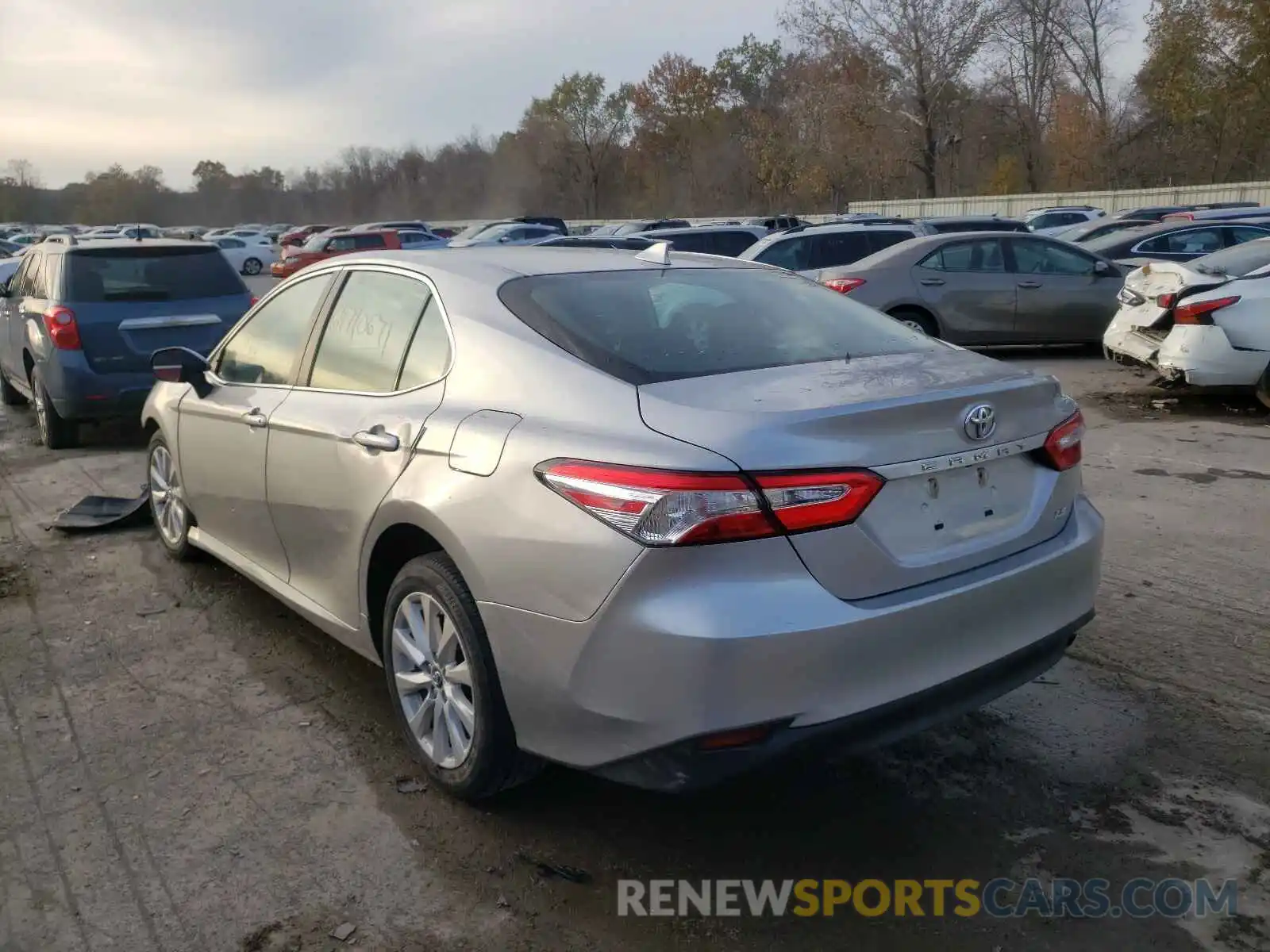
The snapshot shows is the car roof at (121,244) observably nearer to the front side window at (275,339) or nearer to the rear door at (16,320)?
the rear door at (16,320)

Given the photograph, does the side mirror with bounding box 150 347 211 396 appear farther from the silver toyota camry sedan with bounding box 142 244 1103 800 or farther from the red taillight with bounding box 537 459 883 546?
the red taillight with bounding box 537 459 883 546

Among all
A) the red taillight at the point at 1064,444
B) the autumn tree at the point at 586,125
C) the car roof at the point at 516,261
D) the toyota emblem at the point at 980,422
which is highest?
the autumn tree at the point at 586,125

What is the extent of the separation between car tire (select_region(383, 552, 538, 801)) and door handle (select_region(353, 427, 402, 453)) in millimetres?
362

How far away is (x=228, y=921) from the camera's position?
2812mm

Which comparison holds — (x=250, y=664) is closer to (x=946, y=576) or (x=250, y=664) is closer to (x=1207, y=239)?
(x=946, y=576)

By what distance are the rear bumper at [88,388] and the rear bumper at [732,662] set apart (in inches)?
275

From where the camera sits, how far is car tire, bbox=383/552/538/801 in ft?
10.0

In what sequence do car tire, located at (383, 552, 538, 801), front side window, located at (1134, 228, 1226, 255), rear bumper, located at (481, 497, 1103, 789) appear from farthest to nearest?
front side window, located at (1134, 228, 1226, 255) < car tire, located at (383, 552, 538, 801) < rear bumper, located at (481, 497, 1103, 789)

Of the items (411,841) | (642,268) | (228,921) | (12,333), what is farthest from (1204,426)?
(12,333)

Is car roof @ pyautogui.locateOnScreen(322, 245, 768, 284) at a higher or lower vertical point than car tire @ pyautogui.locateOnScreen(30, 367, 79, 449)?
higher

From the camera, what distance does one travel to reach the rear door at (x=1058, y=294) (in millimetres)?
12453

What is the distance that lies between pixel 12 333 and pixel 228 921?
946 cm

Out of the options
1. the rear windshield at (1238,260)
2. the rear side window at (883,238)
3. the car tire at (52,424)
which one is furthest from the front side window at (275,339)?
the rear side window at (883,238)

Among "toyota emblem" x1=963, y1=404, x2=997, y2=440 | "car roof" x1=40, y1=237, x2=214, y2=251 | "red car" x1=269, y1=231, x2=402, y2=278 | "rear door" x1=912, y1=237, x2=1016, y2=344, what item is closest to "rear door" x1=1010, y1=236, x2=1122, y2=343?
"rear door" x1=912, y1=237, x2=1016, y2=344
